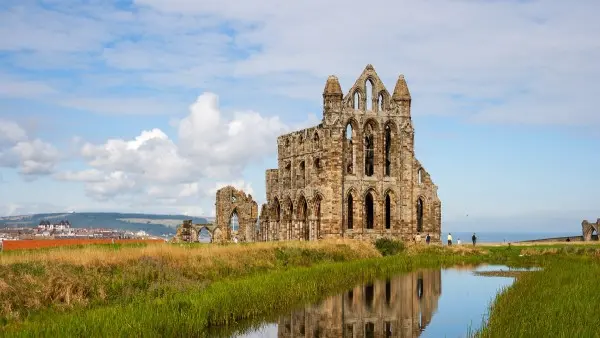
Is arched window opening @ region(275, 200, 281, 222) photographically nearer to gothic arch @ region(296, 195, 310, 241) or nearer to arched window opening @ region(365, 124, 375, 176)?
gothic arch @ region(296, 195, 310, 241)

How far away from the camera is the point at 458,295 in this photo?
34.3 meters

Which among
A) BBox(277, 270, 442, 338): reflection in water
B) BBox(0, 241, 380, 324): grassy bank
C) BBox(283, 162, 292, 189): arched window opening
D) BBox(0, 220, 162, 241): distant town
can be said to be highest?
BBox(283, 162, 292, 189): arched window opening

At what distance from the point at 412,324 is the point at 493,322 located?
5.52 metres

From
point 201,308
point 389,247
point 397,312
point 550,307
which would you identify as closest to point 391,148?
point 389,247

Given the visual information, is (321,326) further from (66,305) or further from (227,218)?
(227,218)

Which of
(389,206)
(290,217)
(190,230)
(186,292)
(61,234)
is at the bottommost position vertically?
(186,292)

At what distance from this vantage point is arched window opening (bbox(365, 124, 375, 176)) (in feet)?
229

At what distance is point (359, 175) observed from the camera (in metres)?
67.8

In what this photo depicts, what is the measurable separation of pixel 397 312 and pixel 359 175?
129 ft

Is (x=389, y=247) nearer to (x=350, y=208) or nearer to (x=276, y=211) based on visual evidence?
(x=350, y=208)

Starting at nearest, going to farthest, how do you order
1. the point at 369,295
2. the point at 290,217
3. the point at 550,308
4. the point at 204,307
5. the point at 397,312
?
1. the point at 550,308
2. the point at 204,307
3. the point at 397,312
4. the point at 369,295
5. the point at 290,217

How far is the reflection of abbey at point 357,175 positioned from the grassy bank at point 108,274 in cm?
2762

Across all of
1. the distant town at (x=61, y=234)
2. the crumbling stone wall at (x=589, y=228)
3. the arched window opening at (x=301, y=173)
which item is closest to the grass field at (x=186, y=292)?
the arched window opening at (x=301, y=173)

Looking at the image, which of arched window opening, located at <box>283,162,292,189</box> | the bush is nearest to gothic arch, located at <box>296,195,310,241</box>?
arched window opening, located at <box>283,162,292,189</box>
